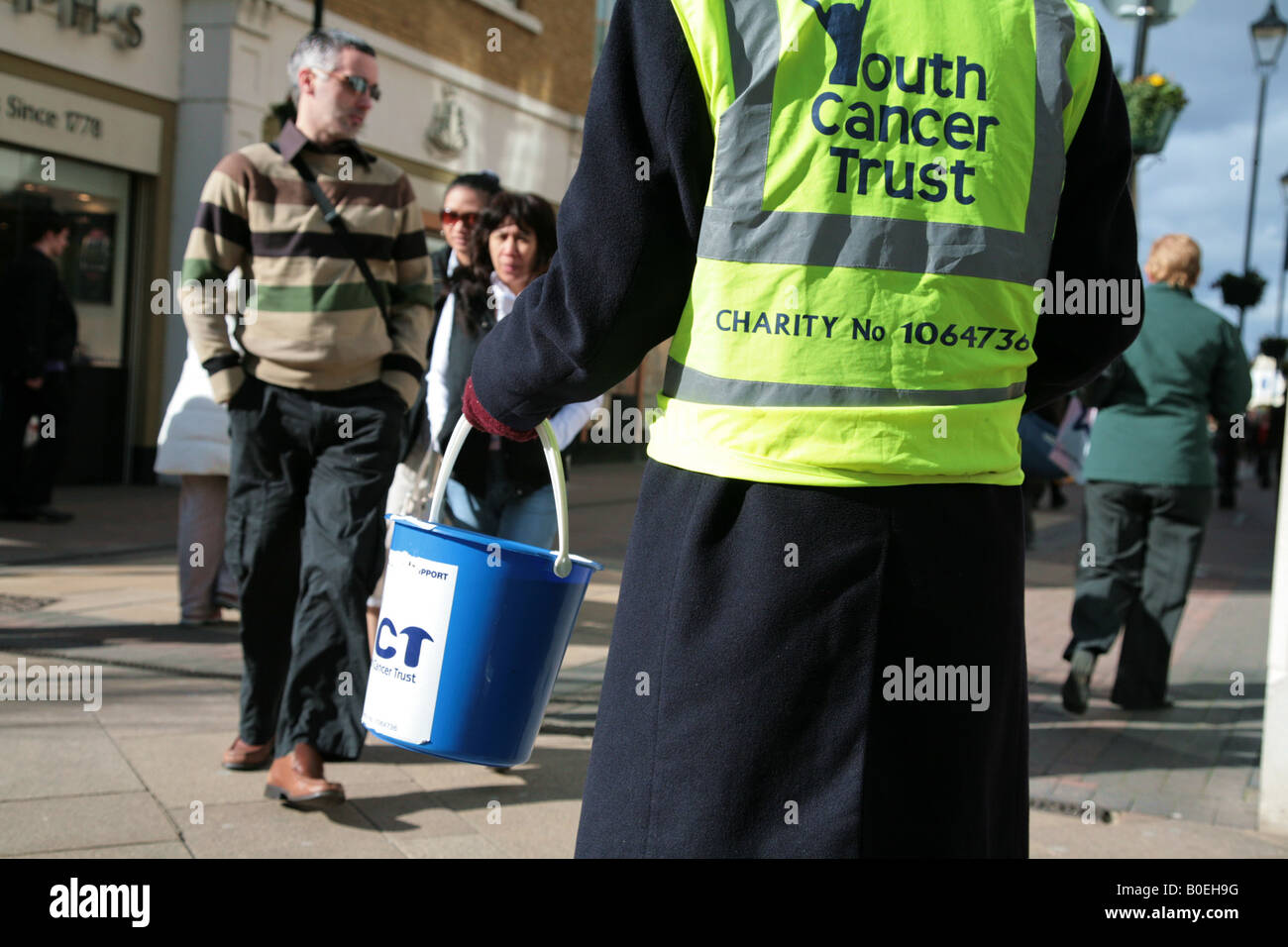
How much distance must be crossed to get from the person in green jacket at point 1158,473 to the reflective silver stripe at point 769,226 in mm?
4460

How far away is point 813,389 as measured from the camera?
173cm

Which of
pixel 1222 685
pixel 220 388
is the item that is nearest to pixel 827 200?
pixel 220 388

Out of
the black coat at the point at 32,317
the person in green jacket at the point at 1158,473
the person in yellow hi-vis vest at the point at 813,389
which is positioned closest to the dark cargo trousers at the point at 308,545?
the person in yellow hi-vis vest at the point at 813,389

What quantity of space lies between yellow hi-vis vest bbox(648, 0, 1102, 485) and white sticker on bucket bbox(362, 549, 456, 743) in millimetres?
763

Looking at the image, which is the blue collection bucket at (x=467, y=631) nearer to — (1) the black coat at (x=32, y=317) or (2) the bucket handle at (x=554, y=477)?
(2) the bucket handle at (x=554, y=477)

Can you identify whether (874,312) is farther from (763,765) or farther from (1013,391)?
(763,765)

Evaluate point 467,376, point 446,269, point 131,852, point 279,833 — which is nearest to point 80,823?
point 131,852

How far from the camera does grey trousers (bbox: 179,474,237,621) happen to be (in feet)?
19.9

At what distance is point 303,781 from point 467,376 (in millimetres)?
1487

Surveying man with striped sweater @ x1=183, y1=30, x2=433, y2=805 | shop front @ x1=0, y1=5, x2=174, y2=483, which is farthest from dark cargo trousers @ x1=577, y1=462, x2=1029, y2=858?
shop front @ x1=0, y1=5, x2=174, y2=483

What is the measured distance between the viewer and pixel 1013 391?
6.24ft

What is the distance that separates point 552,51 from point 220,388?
607 inches
